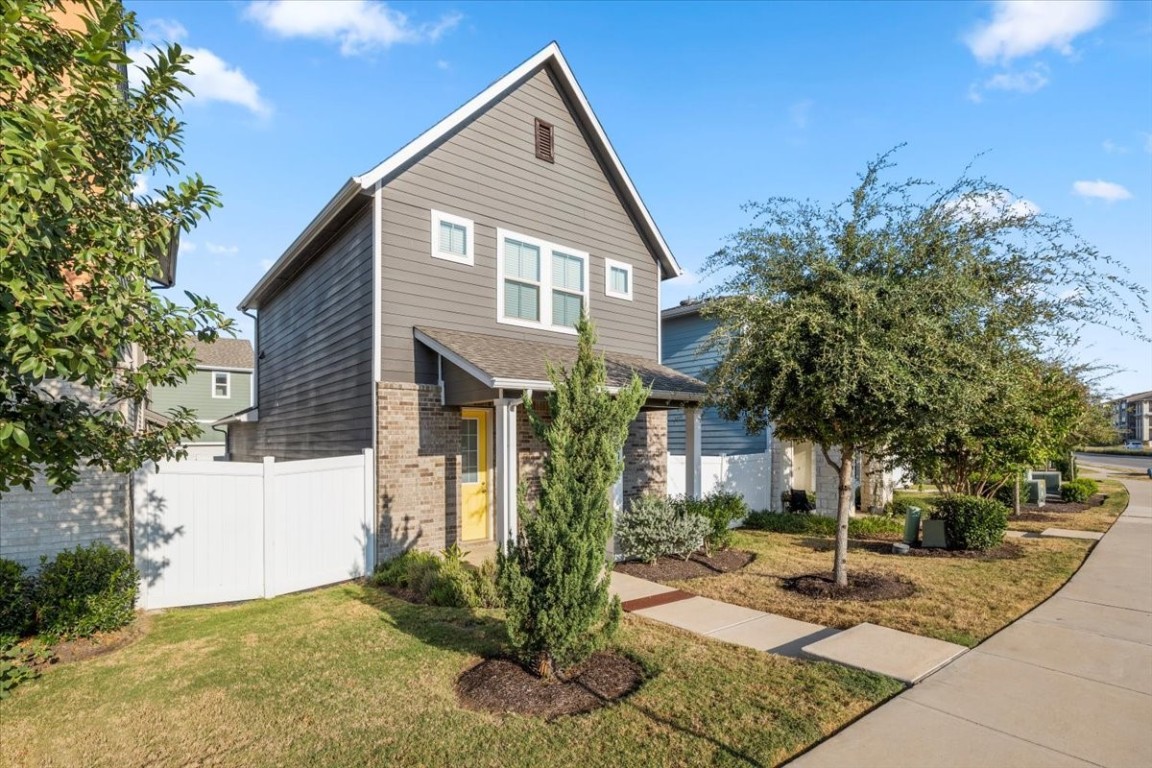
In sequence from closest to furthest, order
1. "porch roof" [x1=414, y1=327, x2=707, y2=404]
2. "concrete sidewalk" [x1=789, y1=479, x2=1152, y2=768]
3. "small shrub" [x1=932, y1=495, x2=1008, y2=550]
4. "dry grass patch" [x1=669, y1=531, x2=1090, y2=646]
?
"concrete sidewalk" [x1=789, y1=479, x2=1152, y2=768], "dry grass patch" [x1=669, y1=531, x2=1090, y2=646], "porch roof" [x1=414, y1=327, x2=707, y2=404], "small shrub" [x1=932, y1=495, x2=1008, y2=550]

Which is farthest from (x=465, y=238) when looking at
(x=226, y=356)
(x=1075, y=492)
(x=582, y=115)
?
(x=226, y=356)

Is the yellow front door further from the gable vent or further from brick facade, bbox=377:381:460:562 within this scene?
the gable vent

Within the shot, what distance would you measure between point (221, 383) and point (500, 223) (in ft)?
88.2

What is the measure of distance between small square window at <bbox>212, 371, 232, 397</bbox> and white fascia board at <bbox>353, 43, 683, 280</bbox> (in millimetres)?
26739

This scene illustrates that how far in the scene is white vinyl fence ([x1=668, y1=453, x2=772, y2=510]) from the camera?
1309 centimetres

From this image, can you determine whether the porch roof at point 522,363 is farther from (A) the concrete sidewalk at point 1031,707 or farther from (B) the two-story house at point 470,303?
(A) the concrete sidewalk at point 1031,707

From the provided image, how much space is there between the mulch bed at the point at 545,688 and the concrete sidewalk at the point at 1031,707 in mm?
1620

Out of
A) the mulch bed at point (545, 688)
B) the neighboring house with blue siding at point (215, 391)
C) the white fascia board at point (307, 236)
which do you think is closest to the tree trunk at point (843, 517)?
the mulch bed at point (545, 688)

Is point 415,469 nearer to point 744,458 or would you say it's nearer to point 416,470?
point 416,470

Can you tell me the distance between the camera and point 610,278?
42.8 ft

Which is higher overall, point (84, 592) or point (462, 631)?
point (84, 592)

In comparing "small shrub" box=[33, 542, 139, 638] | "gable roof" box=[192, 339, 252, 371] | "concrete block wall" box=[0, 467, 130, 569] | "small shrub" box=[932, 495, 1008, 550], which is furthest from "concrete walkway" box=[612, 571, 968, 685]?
"gable roof" box=[192, 339, 252, 371]

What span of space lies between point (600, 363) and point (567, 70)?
352 inches

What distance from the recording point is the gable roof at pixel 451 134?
9.76 metres
